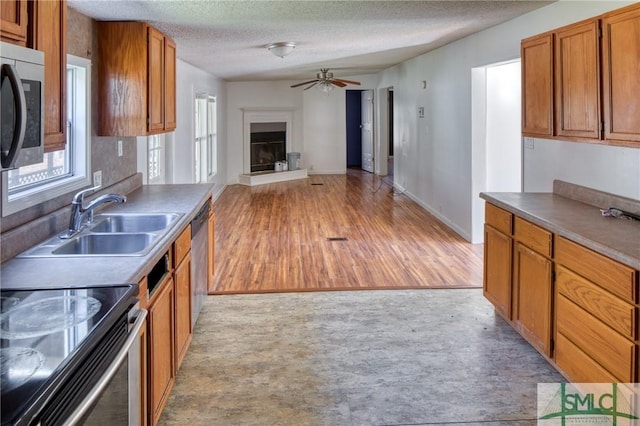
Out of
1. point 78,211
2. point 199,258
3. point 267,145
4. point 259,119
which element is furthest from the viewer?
point 267,145

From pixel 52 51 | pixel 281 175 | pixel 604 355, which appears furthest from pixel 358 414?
pixel 281 175

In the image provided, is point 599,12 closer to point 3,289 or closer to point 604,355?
point 604,355

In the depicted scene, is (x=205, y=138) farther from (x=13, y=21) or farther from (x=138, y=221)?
(x=13, y=21)

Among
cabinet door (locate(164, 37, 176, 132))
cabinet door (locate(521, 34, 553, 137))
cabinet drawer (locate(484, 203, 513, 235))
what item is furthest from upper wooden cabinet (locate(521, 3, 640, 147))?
cabinet door (locate(164, 37, 176, 132))

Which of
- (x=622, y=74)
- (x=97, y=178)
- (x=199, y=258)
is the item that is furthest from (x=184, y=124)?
(x=622, y=74)

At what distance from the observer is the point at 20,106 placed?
57.4 inches

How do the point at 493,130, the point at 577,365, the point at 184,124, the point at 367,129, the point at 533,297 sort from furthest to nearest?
the point at 367,129 → the point at 184,124 → the point at 493,130 → the point at 533,297 → the point at 577,365

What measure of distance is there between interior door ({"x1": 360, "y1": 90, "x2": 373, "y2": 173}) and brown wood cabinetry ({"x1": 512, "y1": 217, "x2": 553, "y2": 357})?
10084mm

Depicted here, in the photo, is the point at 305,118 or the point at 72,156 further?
the point at 305,118

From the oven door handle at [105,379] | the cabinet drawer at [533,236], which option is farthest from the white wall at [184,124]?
the oven door handle at [105,379]

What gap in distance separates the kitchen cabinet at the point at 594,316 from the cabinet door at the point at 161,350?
75.5 inches

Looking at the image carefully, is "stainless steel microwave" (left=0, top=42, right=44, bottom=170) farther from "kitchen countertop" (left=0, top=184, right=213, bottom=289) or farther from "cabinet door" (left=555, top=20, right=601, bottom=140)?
"cabinet door" (left=555, top=20, right=601, bottom=140)

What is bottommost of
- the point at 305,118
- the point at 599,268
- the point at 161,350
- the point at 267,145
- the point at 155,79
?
the point at 161,350

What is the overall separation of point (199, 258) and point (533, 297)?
211cm
